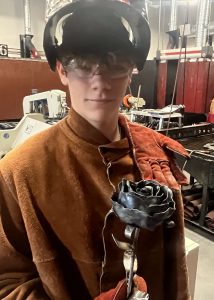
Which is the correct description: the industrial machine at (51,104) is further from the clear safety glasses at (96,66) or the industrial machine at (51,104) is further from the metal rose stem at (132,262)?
the metal rose stem at (132,262)

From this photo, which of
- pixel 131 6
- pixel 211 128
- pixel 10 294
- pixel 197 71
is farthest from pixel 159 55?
pixel 10 294

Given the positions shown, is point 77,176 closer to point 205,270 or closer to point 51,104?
point 51,104

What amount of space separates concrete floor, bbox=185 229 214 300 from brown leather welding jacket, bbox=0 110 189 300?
161 cm

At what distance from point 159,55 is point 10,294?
471cm

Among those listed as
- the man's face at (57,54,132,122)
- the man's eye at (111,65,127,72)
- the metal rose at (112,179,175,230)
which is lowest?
the metal rose at (112,179,175,230)

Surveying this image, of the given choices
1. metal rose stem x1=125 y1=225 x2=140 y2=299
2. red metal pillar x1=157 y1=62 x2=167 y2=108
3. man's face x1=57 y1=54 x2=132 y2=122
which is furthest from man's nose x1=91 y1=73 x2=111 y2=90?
red metal pillar x1=157 y1=62 x2=167 y2=108

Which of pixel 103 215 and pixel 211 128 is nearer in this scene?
pixel 103 215

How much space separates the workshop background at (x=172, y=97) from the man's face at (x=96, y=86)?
0.49 ft

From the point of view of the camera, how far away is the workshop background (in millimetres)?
2396

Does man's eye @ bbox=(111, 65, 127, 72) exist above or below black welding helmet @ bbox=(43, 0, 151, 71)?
below

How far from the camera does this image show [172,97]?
4.61ft

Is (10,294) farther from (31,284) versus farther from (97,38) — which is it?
(97,38)

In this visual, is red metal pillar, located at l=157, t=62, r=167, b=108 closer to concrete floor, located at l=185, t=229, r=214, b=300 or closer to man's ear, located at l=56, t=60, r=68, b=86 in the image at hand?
concrete floor, located at l=185, t=229, r=214, b=300

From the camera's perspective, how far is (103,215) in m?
0.71
